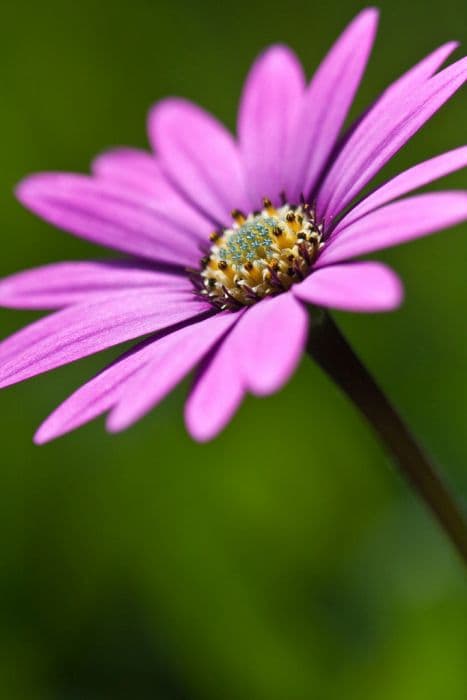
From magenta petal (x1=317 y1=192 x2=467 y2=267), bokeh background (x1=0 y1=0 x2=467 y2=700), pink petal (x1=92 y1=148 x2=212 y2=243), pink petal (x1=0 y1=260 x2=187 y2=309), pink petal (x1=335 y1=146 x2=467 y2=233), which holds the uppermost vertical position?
pink petal (x1=92 y1=148 x2=212 y2=243)

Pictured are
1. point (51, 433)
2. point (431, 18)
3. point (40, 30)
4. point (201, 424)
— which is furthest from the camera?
point (40, 30)

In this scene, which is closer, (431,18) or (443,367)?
(443,367)

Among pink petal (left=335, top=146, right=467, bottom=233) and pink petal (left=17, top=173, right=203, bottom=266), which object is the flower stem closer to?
pink petal (left=335, top=146, right=467, bottom=233)

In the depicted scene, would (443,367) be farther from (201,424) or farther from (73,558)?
(201,424)

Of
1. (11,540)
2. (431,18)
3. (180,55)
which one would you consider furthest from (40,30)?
(11,540)

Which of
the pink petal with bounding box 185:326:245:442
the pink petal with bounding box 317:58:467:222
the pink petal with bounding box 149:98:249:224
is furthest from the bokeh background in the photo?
the pink petal with bounding box 185:326:245:442

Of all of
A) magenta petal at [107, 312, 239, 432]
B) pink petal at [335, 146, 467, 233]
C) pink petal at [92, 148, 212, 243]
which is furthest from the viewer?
pink petal at [92, 148, 212, 243]
